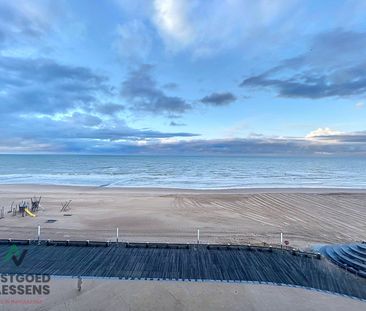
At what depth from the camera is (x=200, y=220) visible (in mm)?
18609

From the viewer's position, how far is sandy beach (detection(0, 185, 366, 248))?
15.0 meters

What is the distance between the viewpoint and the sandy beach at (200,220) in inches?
592

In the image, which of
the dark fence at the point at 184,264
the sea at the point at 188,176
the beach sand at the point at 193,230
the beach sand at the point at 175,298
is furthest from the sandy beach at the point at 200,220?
the sea at the point at 188,176

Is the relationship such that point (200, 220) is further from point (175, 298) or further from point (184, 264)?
point (175, 298)

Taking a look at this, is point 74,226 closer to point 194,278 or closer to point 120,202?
point 120,202

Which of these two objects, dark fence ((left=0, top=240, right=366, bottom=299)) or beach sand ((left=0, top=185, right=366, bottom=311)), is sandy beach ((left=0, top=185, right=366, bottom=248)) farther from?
dark fence ((left=0, top=240, right=366, bottom=299))

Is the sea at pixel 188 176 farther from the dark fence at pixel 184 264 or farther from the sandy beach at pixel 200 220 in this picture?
the dark fence at pixel 184 264

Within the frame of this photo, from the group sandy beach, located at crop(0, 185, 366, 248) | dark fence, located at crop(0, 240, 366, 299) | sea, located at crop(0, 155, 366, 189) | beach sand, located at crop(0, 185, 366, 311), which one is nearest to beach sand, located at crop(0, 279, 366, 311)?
beach sand, located at crop(0, 185, 366, 311)

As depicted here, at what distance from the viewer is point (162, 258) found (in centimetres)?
1036

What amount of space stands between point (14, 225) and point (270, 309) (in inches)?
597

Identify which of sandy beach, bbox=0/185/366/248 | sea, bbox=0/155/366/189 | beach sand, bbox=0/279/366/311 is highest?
beach sand, bbox=0/279/366/311

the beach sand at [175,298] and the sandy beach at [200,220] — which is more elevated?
the beach sand at [175,298]

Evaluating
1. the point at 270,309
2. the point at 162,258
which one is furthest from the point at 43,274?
the point at 270,309

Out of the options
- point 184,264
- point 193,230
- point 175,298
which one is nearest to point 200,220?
point 193,230
